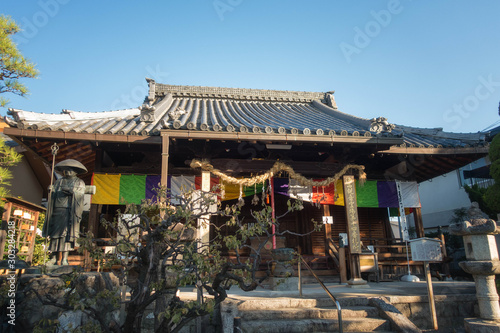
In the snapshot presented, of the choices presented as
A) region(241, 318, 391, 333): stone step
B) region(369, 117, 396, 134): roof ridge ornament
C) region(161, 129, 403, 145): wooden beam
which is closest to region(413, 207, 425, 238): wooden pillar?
region(161, 129, 403, 145): wooden beam

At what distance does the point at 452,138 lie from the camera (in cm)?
1148

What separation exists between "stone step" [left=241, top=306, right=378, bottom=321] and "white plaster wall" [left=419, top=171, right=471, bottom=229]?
16.2m

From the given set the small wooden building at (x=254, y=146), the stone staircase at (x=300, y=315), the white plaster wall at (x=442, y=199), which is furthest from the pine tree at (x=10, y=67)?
the white plaster wall at (x=442, y=199)

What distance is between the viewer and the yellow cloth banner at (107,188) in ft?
34.8

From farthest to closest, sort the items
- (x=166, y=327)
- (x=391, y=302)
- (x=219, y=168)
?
(x=219, y=168) → (x=391, y=302) → (x=166, y=327)

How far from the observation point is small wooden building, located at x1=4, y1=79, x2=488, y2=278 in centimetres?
915

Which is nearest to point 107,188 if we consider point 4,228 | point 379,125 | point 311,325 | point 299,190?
point 4,228

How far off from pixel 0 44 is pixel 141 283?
23.9ft

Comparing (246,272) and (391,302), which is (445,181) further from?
(246,272)

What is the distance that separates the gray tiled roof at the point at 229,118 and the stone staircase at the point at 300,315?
475cm

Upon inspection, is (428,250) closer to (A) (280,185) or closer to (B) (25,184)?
(A) (280,185)

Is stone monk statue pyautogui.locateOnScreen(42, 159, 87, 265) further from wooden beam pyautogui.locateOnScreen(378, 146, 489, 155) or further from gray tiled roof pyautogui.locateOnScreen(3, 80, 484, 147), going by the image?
wooden beam pyautogui.locateOnScreen(378, 146, 489, 155)

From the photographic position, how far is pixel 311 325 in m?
5.64

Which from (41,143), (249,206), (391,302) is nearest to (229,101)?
(249,206)
